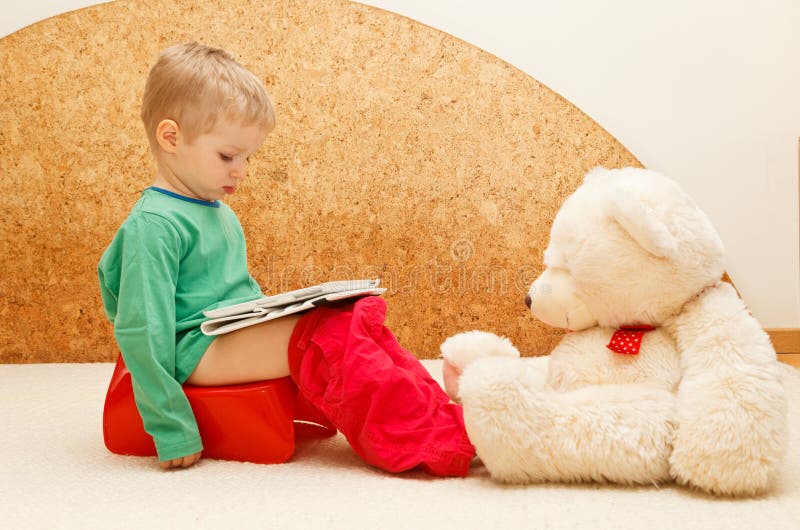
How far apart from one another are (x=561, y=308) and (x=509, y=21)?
3.81 ft

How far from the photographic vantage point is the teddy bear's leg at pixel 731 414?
2.46 ft

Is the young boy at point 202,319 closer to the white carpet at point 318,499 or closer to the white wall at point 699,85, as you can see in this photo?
the white carpet at point 318,499

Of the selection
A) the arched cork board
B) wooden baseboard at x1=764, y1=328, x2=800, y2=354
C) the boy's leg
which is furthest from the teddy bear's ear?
wooden baseboard at x1=764, y1=328, x2=800, y2=354

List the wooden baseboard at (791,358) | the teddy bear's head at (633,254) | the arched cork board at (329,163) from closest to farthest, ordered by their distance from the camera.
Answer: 1. the teddy bear's head at (633,254)
2. the wooden baseboard at (791,358)
3. the arched cork board at (329,163)

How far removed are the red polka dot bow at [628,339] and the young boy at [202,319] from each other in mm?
217

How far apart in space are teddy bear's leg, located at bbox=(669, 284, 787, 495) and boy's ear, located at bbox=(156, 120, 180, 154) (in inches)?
29.9

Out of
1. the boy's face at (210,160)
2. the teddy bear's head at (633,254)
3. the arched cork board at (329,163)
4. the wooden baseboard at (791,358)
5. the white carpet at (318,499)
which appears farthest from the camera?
the arched cork board at (329,163)

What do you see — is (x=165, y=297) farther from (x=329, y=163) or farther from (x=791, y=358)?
(x=791, y=358)

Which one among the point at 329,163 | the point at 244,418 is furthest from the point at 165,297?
the point at 329,163

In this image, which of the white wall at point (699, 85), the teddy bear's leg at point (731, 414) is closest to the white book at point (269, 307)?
the teddy bear's leg at point (731, 414)

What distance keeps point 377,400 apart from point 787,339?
1.40 m

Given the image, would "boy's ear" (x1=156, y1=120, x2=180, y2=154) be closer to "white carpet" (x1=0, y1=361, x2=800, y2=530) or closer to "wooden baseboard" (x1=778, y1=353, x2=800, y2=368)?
"white carpet" (x1=0, y1=361, x2=800, y2=530)

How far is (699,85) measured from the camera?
5.98 feet

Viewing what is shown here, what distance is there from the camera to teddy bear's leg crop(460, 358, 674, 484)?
0.79 meters
